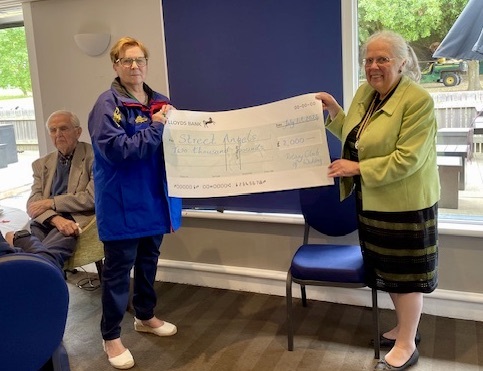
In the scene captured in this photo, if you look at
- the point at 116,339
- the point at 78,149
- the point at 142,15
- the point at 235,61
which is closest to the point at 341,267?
the point at 116,339

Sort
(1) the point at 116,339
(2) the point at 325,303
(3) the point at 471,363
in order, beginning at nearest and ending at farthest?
(3) the point at 471,363 → (1) the point at 116,339 → (2) the point at 325,303

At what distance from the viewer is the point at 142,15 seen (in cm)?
318

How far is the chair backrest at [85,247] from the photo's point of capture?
2.76 metres

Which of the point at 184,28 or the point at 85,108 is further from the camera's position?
the point at 85,108

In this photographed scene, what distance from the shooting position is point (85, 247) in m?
2.78

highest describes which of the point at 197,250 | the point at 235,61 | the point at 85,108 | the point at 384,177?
the point at 235,61

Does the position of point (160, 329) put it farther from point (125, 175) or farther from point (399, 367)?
point (399, 367)

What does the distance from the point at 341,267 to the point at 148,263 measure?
100 centimetres

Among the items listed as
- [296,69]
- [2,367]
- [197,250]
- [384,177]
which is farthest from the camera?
[197,250]

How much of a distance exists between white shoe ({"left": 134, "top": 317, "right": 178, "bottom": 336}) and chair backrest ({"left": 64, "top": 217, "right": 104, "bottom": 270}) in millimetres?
450

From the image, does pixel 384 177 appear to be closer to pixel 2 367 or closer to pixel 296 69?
pixel 296 69

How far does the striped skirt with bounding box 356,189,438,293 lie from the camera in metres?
2.12

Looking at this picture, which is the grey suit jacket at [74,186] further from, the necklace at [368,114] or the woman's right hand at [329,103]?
the necklace at [368,114]

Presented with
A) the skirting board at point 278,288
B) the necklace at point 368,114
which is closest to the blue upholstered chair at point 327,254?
the skirting board at point 278,288
